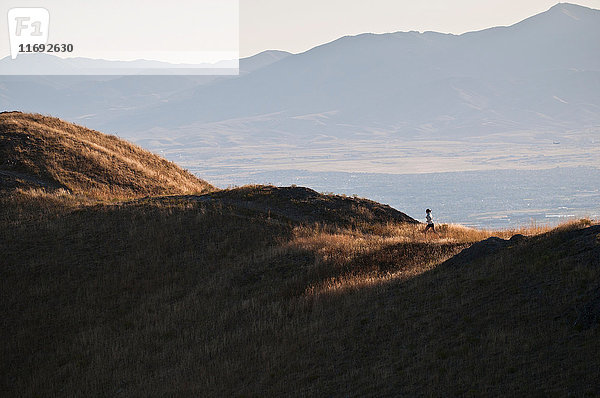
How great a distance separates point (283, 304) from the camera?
18297 millimetres

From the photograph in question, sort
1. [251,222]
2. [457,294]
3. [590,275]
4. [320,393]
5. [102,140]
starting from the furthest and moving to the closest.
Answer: [102,140] → [251,222] → [457,294] → [590,275] → [320,393]

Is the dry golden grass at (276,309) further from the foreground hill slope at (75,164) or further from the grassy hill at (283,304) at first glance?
the foreground hill slope at (75,164)

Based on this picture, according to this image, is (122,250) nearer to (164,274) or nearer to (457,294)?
(164,274)

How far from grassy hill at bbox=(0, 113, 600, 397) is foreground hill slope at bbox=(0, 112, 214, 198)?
16.7 ft

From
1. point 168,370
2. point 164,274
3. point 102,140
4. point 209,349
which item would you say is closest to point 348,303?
point 209,349

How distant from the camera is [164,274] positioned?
22859 millimetres

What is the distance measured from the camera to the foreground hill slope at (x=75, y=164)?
114ft

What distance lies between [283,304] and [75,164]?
23881 millimetres

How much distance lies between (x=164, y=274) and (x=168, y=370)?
7545mm

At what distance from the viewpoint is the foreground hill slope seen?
34.7 metres

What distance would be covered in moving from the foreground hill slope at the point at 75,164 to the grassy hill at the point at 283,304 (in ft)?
16.7

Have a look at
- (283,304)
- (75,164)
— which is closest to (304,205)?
(283,304)

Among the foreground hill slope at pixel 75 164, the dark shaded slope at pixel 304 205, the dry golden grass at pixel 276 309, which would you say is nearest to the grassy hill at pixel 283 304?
the dry golden grass at pixel 276 309

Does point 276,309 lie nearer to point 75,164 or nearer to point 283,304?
point 283,304
